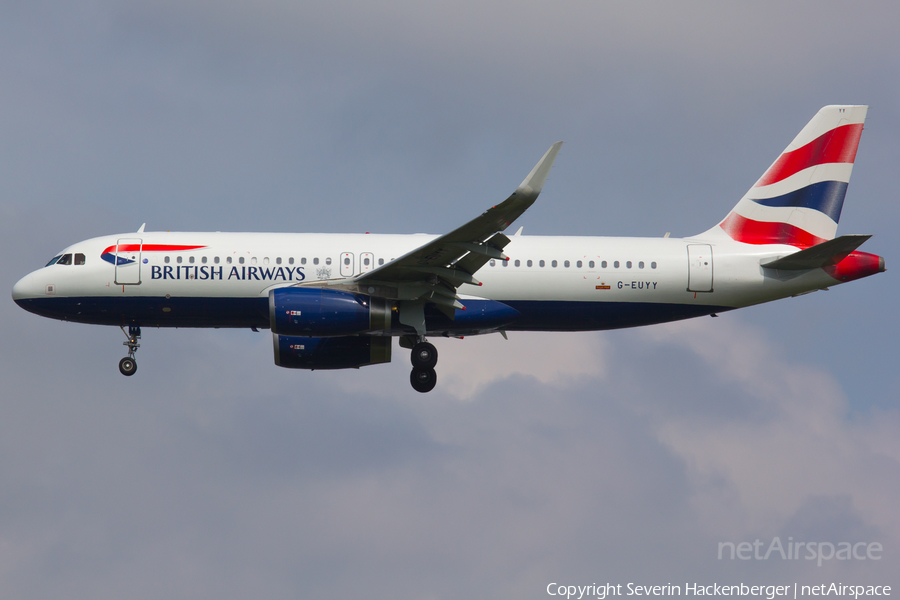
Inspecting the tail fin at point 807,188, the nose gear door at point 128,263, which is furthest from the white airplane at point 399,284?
the tail fin at point 807,188

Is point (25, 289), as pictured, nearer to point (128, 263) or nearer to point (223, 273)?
point (128, 263)

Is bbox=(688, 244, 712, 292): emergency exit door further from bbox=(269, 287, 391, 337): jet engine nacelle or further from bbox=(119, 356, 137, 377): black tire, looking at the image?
bbox=(119, 356, 137, 377): black tire

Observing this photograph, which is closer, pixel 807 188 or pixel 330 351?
pixel 330 351

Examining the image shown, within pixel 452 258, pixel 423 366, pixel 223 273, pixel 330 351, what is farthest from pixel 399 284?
pixel 223 273

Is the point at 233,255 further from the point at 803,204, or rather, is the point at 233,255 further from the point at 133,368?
the point at 803,204

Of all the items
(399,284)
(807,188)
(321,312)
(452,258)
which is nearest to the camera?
(452,258)

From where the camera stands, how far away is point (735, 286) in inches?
1325

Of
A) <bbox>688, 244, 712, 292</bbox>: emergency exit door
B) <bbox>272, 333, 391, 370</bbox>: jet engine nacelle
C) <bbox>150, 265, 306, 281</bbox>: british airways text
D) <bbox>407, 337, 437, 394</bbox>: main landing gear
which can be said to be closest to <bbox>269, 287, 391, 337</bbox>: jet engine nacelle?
<bbox>150, 265, 306, 281</bbox>: british airways text

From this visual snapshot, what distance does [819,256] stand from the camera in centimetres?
3247

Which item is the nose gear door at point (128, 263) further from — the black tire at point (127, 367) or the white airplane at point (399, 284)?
the black tire at point (127, 367)

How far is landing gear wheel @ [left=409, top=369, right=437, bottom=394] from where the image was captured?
32.9 m

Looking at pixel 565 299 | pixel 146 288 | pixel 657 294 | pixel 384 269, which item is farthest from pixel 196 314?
pixel 657 294

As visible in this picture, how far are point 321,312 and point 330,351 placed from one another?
13.7 feet

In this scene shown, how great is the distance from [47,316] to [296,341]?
25.6 feet
